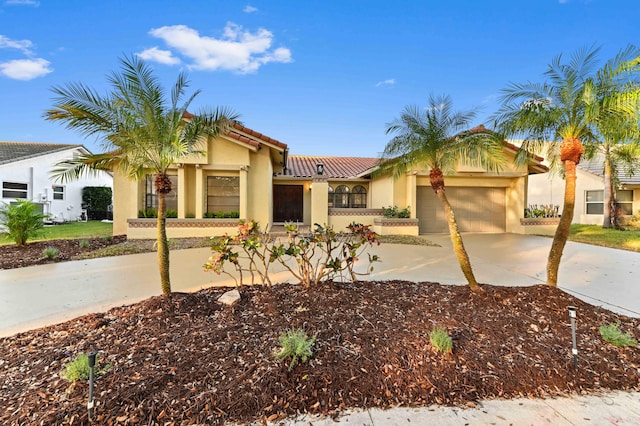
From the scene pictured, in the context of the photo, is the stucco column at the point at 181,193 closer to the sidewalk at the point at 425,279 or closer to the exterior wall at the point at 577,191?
the sidewalk at the point at 425,279

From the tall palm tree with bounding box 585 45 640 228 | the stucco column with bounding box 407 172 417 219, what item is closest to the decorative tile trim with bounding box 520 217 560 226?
the stucco column with bounding box 407 172 417 219

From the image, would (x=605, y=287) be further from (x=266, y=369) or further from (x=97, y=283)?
(x=97, y=283)

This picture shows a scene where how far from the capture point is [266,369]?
2.84m

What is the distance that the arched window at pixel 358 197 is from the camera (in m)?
18.8

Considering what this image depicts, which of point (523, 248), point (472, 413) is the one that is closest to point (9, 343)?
point (472, 413)

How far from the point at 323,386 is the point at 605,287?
271 inches

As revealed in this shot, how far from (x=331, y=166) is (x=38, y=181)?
70.2ft

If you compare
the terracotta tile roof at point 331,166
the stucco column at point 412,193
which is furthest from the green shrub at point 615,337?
the terracotta tile roof at point 331,166

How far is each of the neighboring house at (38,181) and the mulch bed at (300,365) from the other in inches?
775

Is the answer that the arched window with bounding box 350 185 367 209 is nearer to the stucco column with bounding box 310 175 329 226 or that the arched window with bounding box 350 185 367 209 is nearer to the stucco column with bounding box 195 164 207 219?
the stucco column with bounding box 310 175 329 226

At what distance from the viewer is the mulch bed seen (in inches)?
95.9

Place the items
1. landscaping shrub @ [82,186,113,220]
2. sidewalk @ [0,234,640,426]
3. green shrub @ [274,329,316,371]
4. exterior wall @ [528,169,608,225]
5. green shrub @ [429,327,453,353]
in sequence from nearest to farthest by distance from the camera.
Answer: sidewalk @ [0,234,640,426] < green shrub @ [274,329,316,371] < green shrub @ [429,327,453,353] < exterior wall @ [528,169,608,225] < landscaping shrub @ [82,186,113,220]

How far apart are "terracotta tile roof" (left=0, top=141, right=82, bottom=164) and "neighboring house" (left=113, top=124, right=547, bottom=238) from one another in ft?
44.2

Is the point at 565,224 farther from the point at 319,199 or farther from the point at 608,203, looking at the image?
the point at 608,203
